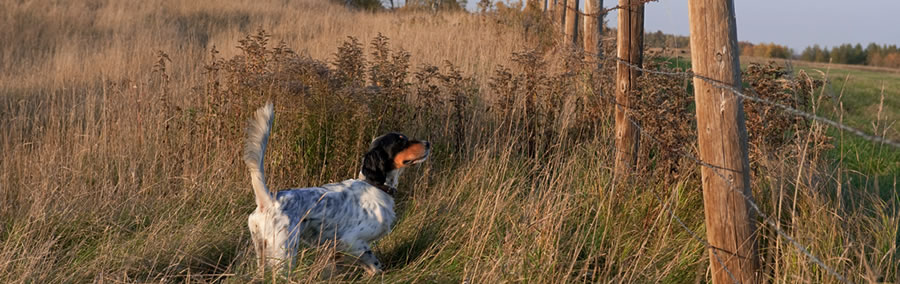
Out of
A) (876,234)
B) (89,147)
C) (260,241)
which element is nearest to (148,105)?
(89,147)

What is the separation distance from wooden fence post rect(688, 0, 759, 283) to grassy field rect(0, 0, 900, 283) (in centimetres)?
16

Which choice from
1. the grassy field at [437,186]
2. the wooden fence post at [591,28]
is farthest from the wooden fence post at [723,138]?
the wooden fence post at [591,28]

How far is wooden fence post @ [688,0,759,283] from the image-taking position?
289cm

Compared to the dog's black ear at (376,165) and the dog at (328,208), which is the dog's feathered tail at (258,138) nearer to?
the dog at (328,208)

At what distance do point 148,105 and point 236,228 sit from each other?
2.63 m

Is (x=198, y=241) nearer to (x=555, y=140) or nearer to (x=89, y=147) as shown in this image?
(x=89, y=147)

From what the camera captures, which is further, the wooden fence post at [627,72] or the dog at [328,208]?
the wooden fence post at [627,72]

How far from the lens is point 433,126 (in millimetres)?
5992

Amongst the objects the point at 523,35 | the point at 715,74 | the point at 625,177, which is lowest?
the point at 625,177

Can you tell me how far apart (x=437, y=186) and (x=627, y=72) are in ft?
5.09

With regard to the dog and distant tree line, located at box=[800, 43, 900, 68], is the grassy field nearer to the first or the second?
the dog

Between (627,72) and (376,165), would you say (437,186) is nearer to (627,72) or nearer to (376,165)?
(376,165)

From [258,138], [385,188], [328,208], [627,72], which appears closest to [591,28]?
[627,72]

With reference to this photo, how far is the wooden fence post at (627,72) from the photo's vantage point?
4551 mm
